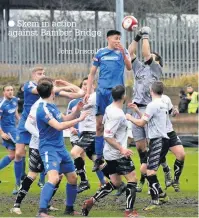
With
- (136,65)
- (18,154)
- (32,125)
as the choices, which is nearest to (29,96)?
(18,154)

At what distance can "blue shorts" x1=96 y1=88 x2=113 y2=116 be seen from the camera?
15.2 metres

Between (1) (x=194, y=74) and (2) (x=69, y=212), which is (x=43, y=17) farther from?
(2) (x=69, y=212)

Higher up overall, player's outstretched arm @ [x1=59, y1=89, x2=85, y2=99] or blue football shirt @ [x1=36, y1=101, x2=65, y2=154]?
player's outstretched arm @ [x1=59, y1=89, x2=85, y2=99]

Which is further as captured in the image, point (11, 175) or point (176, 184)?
point (11, 175)

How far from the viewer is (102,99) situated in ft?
49.9

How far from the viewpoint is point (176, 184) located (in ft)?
53.3

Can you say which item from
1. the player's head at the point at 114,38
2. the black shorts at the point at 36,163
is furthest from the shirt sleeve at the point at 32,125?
the player's head at the point at 114,38

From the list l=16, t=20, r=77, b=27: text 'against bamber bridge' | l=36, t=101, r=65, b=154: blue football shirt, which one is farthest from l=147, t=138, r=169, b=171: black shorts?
l=16, t=20, r=77, b=27: text 'against bamber bridge'

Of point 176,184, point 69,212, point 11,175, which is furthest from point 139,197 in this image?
point 11,175

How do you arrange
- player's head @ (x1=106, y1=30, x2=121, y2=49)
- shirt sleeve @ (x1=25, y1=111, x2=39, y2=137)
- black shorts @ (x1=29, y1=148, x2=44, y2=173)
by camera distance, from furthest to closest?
player's head @ (x1=106, y1=30, x2=121, y2=49) < shirt sleeve @ (x1=25, y1=111, x2=39, y2=137) < black shorts @ (x1=29, y1=148, x2=44, y2=173)

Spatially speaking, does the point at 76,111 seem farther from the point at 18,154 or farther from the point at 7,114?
the point at 7,114

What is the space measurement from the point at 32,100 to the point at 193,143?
1380cm

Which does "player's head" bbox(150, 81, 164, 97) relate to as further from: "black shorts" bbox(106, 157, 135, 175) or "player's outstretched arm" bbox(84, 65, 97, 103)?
"black shorts" bbox(106, 157, 135, 175)

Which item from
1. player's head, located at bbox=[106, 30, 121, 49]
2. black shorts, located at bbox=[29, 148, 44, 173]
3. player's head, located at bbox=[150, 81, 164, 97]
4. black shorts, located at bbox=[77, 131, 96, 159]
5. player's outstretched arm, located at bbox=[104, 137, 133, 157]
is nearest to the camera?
player's outstretched arm, located at bbox=[104, 137, 133, 157]
